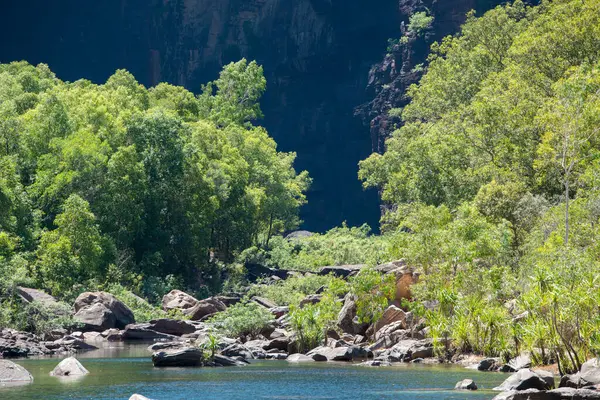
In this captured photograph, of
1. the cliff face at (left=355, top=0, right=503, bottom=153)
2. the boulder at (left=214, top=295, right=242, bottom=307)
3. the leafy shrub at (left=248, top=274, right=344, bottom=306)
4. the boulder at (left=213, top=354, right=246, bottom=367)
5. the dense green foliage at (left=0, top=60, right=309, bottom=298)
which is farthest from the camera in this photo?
the cliff face at (left=355, top=0, right=503, bottom=153)

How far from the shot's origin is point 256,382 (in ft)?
105

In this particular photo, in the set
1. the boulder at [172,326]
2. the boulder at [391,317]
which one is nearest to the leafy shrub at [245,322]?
the boulder at [172,326]

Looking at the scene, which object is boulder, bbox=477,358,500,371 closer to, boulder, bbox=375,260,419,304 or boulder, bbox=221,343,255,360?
boulder, bbox=221,343,255,360

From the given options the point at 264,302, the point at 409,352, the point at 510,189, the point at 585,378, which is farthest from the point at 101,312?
the point at 585,378

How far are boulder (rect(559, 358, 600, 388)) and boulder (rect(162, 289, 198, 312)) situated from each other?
1482 inches

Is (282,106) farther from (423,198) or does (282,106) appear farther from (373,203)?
(423,198)

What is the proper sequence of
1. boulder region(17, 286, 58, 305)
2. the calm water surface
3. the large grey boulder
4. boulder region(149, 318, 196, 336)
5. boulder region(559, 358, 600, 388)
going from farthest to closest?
the large grey boulder, boulder region(149, 318, 196, 336), boulder region(17, 286, 58, 305), the calm water surface, boulder region(559, 358, 600, 388)

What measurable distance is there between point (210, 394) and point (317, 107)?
102m

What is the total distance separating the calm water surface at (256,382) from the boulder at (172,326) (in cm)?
1423

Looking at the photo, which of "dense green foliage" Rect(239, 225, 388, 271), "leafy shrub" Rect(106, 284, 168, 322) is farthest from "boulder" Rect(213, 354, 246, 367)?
"dense green foliage" Rect(239, 225, 388, 271)

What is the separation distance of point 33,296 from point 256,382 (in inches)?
974

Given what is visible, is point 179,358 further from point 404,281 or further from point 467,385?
point 404,281

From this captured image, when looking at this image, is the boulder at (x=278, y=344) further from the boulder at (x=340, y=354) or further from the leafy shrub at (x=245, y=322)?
the boulder at (x=340, y=354)

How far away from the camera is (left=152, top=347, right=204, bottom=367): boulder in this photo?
3728 cm
